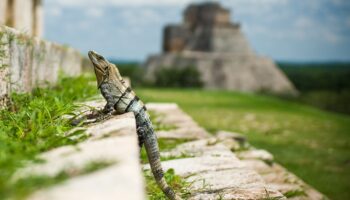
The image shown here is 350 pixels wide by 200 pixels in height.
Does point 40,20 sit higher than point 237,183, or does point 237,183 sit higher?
point 40,20

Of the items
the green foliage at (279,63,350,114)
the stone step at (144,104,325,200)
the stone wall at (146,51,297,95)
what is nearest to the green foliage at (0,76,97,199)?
the stone step at (144,104,325,200)

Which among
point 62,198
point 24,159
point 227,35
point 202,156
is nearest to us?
point 62,198

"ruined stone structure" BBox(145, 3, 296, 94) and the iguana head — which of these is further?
"ruined stone structure" BBox(145, 3, 296, 94)

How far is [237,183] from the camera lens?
3.90 meters

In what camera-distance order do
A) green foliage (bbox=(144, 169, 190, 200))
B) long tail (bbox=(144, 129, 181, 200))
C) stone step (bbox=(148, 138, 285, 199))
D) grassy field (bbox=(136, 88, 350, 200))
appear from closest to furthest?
long tail (bbox=(144, 129, 181, 200)), green foliage (bbox=(144, 169, 190, 200)), stone step (bbox=(148, 138, 285, 199)), grassy field (bbox=(136, 88, 350, 200))

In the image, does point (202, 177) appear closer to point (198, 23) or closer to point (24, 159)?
point (24, 159)

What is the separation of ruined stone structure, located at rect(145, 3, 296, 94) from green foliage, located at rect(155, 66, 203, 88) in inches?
233

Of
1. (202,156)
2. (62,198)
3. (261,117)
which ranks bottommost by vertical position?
(261,117)

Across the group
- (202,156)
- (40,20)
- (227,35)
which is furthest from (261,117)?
(227,35)

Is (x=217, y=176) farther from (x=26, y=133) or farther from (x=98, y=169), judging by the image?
(x=98, y=169)

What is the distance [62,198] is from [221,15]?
67.1 m

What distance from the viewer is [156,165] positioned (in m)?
3.30

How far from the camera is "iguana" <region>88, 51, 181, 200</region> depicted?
129 inches

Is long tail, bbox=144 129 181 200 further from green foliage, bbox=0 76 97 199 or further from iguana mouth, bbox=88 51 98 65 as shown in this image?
iguana mouth, bbox=88 51 98 65
